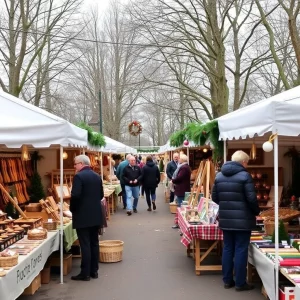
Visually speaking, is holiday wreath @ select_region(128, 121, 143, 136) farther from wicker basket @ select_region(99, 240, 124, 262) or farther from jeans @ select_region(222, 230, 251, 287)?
jeans @ select_region(222, 230, 251, 287)

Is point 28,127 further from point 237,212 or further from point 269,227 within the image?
point 269,227

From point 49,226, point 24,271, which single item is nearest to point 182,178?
point 49,226

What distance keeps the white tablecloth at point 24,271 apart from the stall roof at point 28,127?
124 cm

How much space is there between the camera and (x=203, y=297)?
5770 millimetres

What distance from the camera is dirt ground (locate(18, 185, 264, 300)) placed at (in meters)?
5.86

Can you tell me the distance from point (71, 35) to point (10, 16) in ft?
8.15

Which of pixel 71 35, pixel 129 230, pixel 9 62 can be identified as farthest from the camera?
pixel 71 35

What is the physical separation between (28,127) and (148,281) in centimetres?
263

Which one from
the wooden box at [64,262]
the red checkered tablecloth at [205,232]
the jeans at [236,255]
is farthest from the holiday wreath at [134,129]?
the jeans at [236,255]

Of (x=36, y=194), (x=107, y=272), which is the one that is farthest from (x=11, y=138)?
(x=36, y=194)

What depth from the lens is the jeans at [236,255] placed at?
230 inches

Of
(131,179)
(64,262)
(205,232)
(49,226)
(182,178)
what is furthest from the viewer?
(131,179)

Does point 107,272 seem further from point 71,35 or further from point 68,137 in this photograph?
point 71,35

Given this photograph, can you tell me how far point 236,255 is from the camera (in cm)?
588
